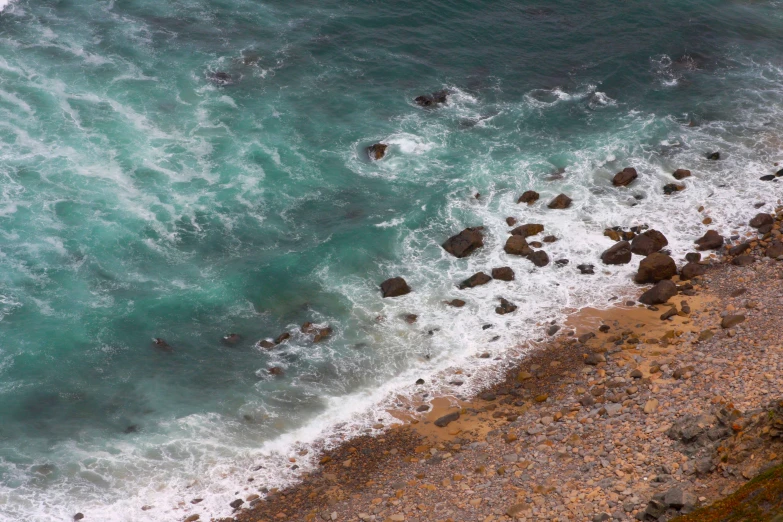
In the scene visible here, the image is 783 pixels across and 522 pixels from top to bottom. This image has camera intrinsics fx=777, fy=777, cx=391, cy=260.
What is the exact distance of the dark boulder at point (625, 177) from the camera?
6125cm

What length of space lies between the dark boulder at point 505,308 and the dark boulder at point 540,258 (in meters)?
4.73

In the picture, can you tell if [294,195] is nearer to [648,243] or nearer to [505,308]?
[505,308]

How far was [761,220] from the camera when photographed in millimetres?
55594

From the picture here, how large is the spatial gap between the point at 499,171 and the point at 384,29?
83.4 ft

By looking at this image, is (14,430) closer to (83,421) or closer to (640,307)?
(83,421)

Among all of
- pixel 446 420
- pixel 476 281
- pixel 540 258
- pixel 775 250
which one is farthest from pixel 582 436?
pixel 775 250

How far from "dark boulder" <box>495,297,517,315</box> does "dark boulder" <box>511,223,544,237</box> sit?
23.9 feet

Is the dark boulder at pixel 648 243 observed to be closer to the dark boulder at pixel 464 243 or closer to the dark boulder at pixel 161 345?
the dark boulder at pixel 464 243

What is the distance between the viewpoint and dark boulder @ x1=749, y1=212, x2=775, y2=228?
182 feet

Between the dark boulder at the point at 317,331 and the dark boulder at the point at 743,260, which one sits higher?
the dark boulder at the point at 743,260

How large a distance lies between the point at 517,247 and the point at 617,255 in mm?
6879

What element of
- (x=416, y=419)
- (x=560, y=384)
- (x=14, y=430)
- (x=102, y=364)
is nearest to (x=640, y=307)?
(x=560, y=384)

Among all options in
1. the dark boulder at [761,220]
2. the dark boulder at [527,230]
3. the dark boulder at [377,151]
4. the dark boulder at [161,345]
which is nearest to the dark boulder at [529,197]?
the dark boulder at [527,230]

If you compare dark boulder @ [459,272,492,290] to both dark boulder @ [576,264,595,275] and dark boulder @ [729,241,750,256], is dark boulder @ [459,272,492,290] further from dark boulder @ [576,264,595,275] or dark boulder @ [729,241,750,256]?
dark boulder @ [729,241,750,256]
